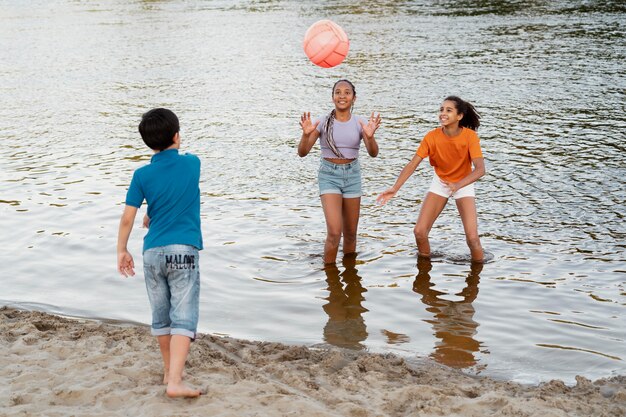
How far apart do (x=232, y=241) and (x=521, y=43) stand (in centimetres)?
1695

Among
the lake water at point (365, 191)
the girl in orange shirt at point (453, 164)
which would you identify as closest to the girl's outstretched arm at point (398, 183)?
the girl in orange shirt at point (453, 164)

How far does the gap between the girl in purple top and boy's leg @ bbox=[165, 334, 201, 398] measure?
378cm

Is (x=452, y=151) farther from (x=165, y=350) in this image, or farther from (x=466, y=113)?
(x=165, y=350)

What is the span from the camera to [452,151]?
915cm

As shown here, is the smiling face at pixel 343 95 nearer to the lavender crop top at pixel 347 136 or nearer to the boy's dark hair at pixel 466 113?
the lavender crop top at pixel 347 136

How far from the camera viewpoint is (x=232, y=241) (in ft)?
34.3

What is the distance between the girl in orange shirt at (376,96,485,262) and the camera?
29.6 ft

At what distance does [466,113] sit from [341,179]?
1.47m

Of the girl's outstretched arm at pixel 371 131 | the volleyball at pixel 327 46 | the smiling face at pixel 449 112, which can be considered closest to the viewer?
the girl's outstretched arm at pixel 371 131

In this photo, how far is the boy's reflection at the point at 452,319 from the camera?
23.8ft

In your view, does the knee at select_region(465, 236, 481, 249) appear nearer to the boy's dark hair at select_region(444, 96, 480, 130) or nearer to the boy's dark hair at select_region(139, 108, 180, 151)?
the boy's dark hair at select_region(444, 96, 480, 130)

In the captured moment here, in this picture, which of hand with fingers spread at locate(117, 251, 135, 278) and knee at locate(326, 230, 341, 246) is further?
knee at locate(326, 230, 341, 246)

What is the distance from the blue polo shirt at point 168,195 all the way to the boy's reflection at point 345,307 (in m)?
2.40

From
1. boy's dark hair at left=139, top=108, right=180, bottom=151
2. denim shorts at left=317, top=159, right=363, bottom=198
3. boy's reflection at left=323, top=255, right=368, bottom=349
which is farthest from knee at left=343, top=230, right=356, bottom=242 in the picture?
boy's dark hair at left=139, top=108, right=180, bottom=151
